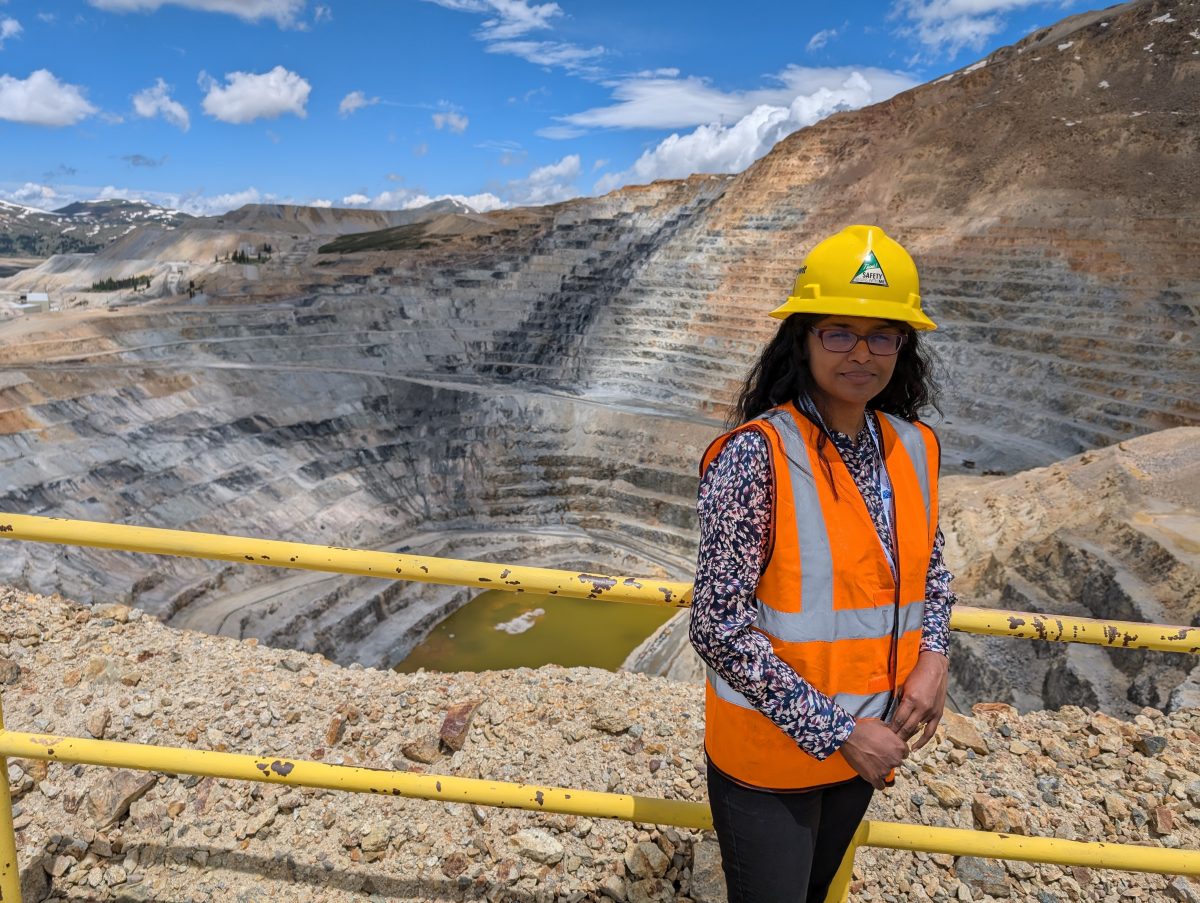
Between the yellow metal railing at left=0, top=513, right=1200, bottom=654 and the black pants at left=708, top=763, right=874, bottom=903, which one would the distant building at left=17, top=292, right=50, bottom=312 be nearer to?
the yellow metal railing at left=0, top=513, right=1200, bottom=654

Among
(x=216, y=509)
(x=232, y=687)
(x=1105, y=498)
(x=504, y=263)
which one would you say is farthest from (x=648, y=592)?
(x=504, y=263)

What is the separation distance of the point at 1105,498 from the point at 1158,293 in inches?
664

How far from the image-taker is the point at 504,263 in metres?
40.5

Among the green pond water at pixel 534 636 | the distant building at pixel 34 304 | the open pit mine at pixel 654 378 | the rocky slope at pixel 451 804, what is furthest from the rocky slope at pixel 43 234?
the rocky slope at pixel 451 804

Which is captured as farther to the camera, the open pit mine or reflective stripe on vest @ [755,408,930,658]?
the open pit mine

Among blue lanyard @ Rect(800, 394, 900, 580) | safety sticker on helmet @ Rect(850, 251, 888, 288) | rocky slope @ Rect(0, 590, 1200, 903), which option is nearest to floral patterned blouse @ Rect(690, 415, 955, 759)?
blue lanyard @ Rect(800, 394, 900, 580)

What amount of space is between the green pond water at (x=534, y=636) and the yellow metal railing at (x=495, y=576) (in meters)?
17.3

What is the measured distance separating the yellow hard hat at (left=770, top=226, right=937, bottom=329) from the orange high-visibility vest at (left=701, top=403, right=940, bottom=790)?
300 millimetres

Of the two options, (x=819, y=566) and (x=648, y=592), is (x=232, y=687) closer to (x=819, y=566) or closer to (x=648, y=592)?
(x=648, y=592)

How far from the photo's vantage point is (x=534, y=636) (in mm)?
21578

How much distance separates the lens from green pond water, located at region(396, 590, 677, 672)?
20453 millimetres

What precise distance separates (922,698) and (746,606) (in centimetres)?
64

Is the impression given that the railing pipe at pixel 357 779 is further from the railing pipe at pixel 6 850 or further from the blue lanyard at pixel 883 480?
the blue lanyard at pixel 883 480

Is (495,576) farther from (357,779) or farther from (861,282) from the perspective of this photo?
(861,282)
